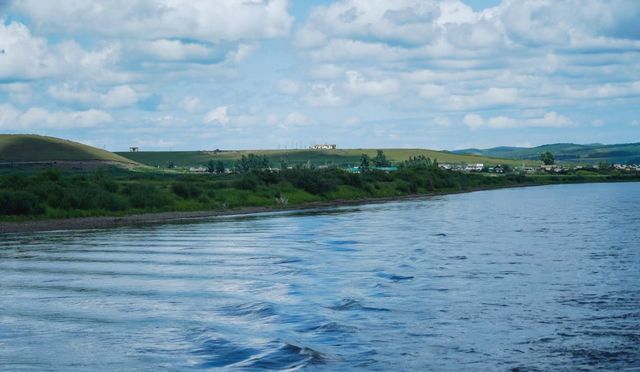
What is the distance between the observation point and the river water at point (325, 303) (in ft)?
55.5

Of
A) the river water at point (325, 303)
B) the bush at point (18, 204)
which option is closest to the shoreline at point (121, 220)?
the bush at point (18, 204)

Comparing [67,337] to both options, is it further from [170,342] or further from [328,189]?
[328,189]

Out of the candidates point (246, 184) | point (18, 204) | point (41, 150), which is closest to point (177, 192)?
point (246, 184)

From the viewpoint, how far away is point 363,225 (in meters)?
55.7

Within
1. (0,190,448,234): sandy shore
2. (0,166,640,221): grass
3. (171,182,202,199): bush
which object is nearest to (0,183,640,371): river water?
(0,190,448,234): sandy shore

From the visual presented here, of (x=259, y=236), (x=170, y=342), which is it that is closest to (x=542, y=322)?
(x=170, y=342)

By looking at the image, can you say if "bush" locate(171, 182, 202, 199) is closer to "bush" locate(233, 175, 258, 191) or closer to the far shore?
the far shore

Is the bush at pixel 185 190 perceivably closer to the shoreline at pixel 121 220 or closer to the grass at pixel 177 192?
the grass at pixel 177 192

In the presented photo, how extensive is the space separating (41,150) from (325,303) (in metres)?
168

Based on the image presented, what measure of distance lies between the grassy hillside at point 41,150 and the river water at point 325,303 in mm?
132571

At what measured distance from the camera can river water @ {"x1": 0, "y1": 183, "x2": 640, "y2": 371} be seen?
16.9m

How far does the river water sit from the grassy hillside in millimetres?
132571

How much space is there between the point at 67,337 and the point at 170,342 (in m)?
2.46


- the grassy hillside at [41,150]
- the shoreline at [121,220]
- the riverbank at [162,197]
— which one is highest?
the grassy hillside at [41,150]
